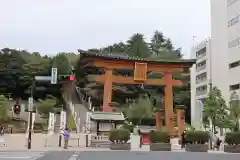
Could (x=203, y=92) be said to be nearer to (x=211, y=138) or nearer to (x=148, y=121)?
(x=148, y=121)

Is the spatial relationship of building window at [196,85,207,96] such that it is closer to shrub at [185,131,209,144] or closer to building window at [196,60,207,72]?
building window at [196,60,207,72]

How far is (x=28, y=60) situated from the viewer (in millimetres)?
83062

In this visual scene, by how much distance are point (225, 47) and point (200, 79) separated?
66.6ft

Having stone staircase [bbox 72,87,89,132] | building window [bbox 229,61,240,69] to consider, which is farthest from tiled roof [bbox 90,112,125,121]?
building window [bbox 229,61,240,69]

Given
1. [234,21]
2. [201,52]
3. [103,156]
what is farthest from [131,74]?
[103,156]

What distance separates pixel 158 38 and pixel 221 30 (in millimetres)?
48474

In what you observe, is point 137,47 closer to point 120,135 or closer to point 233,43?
point 233,43

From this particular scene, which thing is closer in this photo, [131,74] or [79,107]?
[79,107]

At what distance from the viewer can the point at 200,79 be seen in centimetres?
8431

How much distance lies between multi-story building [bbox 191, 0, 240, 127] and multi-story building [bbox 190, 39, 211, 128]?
4.67m

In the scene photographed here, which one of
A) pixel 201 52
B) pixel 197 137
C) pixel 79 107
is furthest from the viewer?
pixel 201 52

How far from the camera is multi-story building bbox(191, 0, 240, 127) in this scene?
6053 centimetres

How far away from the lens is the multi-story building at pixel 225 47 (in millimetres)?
60531

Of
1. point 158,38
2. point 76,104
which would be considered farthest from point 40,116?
point 158,38
